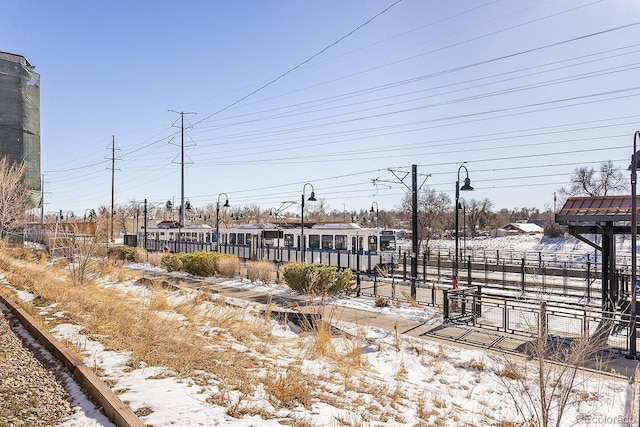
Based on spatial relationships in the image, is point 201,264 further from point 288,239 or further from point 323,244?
point 288,239

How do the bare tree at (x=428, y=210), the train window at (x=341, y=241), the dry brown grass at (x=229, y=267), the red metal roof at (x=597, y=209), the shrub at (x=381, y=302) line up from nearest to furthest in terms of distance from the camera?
the red metal roof at (x=597, y=209), the shrub at (x=381, y=302), the dry brown grass at (x=229, y=267), the train window at (x=341, y=241), the bare tree at (x=428, y=210)

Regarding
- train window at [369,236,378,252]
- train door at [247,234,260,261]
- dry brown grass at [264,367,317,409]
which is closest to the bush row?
train window at [369,236,378,252]

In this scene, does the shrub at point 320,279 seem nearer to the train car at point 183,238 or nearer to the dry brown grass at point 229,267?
the dry brown grass at point 229,267

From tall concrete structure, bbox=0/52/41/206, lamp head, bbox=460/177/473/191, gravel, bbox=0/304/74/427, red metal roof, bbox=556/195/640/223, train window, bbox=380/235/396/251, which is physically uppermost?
tall concrete structure, bbox=0/52/41/206

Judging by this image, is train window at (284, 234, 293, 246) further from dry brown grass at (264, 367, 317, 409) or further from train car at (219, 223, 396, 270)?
dry brown grass at (264, 367, 317, 409)

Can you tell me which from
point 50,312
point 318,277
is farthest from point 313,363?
point 318,277

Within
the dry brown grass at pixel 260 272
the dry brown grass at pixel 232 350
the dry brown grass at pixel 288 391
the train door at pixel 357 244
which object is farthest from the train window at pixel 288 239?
the dry brown grass at pixel 288 391

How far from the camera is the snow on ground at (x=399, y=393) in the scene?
16.5 ft

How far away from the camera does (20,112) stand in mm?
38969

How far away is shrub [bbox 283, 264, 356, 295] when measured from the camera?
1650cm

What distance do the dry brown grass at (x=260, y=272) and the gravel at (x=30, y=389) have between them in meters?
13.9

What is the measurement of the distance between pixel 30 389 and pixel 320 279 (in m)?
11.6

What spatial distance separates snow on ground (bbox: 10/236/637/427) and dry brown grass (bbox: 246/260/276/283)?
34.4 ft

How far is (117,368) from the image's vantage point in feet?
20.8
